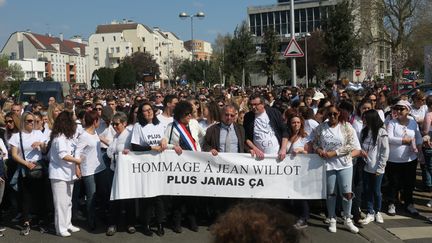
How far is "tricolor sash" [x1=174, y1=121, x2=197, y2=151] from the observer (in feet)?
22.6

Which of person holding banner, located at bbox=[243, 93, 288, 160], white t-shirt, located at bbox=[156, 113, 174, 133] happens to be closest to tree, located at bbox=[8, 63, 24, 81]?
white t-shirt, located at bbox=[156, 113, 174, 133]

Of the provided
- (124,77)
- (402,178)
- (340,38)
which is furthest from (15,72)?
(402,178)

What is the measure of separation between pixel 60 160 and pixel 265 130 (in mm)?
2981

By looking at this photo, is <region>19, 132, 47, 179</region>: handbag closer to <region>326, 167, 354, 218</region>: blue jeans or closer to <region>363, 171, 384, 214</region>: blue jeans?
<region>326, 167, 354, 218</region>: blue jeans

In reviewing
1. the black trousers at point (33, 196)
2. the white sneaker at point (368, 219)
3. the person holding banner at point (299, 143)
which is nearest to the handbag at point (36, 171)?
the black trousers at point (33, 196)

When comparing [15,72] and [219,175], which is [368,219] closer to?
[219,175]

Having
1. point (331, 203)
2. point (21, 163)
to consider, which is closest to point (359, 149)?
point (331, 203)

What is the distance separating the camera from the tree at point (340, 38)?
2467cm

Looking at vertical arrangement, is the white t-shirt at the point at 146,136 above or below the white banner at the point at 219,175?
above

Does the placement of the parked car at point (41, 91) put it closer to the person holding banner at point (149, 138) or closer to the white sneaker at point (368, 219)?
the person holding banner at point (149, 138)

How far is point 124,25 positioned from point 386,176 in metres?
134

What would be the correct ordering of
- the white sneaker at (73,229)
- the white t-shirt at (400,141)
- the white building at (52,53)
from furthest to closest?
the white building at (52,53) → the white t-shirt at (400,141) → the white sneaker at (73,229)

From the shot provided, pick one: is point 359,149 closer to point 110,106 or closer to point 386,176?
point 386,176

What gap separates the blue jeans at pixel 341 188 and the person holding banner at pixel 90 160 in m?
3.32
